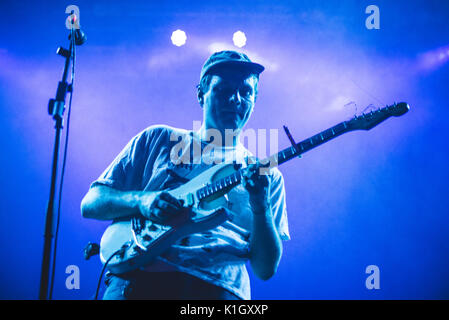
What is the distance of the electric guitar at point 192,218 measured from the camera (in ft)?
5.39

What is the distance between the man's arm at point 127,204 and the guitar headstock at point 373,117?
1088 millimetres

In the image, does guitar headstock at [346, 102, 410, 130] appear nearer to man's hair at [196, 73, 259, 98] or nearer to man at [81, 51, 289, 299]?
man at [81, 51, 289, 299]

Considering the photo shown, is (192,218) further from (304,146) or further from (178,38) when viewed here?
(178,38)

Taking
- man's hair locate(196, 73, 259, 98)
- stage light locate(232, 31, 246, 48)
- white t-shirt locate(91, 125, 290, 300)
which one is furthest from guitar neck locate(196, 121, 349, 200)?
stage light locate(232, 31, 246, 48)

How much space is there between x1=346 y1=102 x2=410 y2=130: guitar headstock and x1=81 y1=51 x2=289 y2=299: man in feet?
1.94

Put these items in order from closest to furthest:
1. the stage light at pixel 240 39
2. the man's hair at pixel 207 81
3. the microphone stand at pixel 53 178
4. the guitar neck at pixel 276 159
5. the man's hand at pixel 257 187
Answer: the microphone stand at pixel 53 178 → the man's hand at pixel 257 187 → the guitar neck at pixel 276 159 → the man's hair at pixel 207 81 → the stage light at pixel 240 39

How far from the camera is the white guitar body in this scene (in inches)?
64.2

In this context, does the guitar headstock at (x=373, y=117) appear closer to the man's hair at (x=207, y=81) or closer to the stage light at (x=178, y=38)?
the man's hair at (x=207, y=81)

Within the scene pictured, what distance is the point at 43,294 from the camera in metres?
1.37

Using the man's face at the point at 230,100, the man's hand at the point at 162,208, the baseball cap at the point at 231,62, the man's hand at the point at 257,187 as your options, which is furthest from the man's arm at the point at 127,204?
the baseball cap at the point at 231,62

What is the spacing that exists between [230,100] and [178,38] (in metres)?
1.49

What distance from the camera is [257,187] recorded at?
1756 mm
